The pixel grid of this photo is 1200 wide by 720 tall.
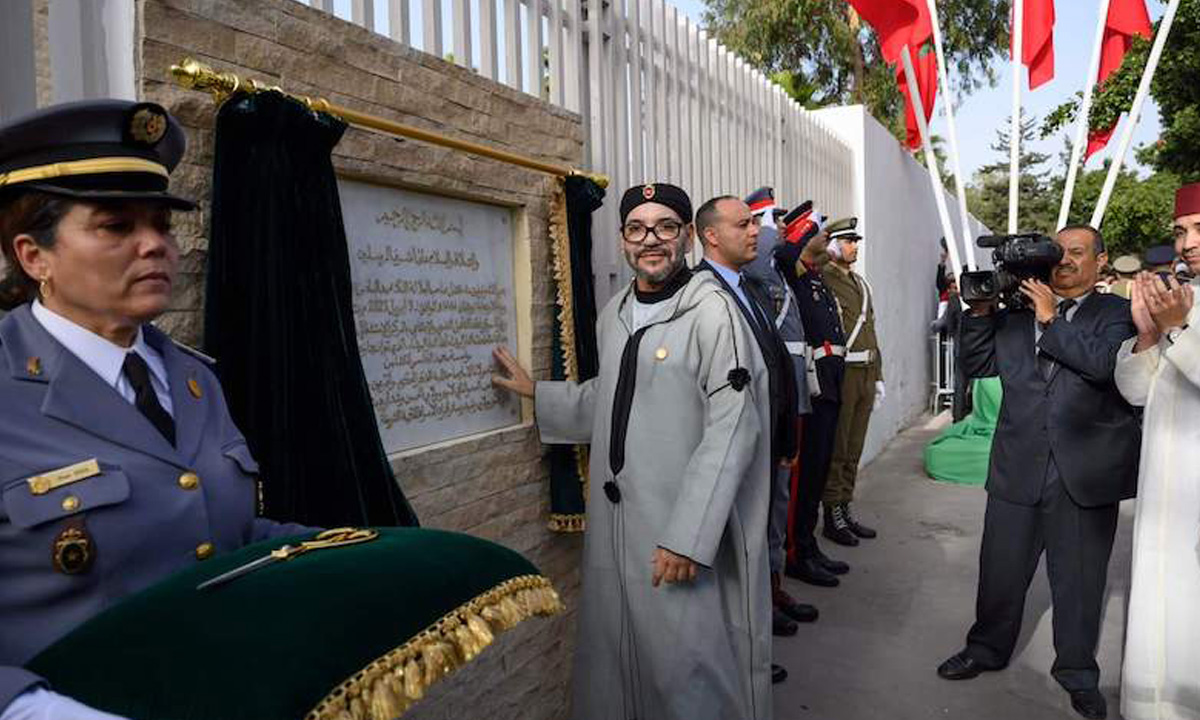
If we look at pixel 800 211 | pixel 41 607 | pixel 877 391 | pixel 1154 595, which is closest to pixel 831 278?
pixel 877 391

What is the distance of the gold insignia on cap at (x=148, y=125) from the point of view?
1.33 meters

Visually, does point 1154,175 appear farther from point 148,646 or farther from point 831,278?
point 148,646

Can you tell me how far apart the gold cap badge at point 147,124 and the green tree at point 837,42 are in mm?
17621

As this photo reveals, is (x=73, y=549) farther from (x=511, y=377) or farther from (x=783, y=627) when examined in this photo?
(x=783, y=627)

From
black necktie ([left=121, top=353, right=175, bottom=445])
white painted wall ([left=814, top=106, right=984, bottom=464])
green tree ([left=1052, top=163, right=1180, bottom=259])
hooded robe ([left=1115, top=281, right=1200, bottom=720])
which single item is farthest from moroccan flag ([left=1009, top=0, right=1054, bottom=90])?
green tree ([left=1052, top=163, right=1180, bottom=259])

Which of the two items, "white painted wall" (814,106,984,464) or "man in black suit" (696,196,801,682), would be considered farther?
"white painted wall" (814,106,984,464)

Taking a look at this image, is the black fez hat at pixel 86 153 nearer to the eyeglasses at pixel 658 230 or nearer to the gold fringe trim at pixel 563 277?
the eyeglasses at pixel 658 230

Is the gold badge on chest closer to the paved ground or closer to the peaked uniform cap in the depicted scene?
the paved ground

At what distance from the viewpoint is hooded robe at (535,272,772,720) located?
2.58 meters

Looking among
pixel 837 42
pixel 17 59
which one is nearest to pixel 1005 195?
pixel 837 42

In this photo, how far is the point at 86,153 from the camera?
1.27m

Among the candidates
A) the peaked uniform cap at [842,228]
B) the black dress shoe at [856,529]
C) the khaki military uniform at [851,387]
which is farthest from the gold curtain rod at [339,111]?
the black dress shoe at [856,529]

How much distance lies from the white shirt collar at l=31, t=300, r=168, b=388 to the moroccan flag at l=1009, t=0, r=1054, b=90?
734cm

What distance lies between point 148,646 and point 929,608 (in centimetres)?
417
